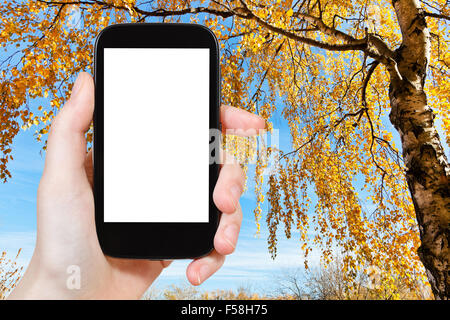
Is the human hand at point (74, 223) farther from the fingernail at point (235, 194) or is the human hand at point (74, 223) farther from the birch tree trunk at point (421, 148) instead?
the birch tree trunk at point (421, 148)

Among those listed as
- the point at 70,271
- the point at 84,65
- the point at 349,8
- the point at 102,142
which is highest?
the point at 349,8

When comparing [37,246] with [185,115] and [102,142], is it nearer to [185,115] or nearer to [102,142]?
[102,142]

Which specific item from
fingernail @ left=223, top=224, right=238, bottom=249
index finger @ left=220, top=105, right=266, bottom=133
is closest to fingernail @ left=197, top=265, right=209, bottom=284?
fingernail @ left=223, top=224, right=238, bottom=249

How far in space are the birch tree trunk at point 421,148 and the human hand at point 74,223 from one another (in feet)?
6.65

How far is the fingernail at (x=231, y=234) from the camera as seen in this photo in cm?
102

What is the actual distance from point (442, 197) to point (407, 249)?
176cm

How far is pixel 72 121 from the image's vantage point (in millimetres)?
1037

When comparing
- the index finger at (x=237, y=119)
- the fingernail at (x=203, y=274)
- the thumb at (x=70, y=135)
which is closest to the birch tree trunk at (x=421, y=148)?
the index finger at (x=237, y=119)

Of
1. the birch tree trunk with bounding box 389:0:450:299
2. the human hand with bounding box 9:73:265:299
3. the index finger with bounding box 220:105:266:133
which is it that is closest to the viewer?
the human hand with bounding box 9:73:265:299

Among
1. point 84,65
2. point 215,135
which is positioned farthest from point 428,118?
point 84,65

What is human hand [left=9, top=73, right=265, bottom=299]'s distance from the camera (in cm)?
101

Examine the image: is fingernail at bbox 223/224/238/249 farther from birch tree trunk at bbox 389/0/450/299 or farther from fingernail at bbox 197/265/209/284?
birch tree trunk at bbox 389/0/450/299

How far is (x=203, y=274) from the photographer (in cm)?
103

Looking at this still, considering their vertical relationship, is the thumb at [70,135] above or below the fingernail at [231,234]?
above
